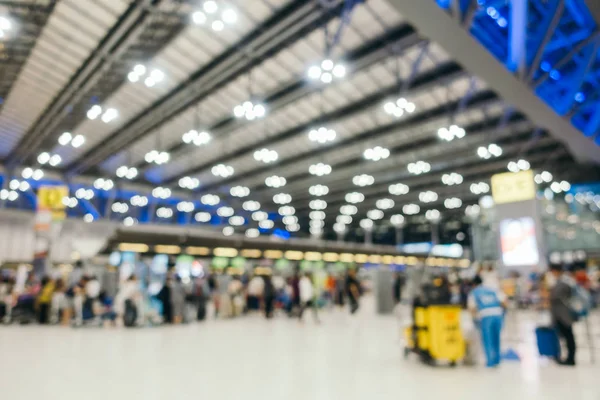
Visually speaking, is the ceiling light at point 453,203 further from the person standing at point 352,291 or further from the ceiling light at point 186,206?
the person standing at point 352,291

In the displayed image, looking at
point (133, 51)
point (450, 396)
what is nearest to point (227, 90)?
point (133, 51)

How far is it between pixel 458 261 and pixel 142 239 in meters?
34.3

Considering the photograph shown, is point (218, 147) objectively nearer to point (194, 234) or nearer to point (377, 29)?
point (194, 234)

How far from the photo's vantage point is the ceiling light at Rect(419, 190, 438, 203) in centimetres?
3828

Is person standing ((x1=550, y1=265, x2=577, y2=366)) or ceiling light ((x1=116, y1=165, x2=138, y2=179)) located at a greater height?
ceiling light ((x1=116, y1=165, x2=138, y2=179))

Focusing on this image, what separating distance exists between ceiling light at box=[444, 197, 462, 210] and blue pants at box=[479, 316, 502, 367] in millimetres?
36086

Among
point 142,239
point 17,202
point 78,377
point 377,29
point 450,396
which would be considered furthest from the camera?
point 17,202

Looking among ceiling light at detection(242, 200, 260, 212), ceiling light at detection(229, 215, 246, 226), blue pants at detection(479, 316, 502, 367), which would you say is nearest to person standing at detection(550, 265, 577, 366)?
blue pants at detection(479, 316, 502, 367)

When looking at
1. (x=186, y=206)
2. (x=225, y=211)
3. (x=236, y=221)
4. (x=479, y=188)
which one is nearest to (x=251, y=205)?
(x=225, y=211)

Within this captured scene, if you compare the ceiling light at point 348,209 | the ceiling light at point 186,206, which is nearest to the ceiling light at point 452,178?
the ceiling light at point 348,209

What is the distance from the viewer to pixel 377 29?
1488 centimetres

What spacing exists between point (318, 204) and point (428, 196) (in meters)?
10.6

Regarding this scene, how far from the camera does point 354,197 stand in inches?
1550

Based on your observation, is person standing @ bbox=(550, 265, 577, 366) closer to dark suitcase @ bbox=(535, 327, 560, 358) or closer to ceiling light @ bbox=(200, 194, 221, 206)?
dark suitcase @ bbox=(535, 327, 560, 358)
